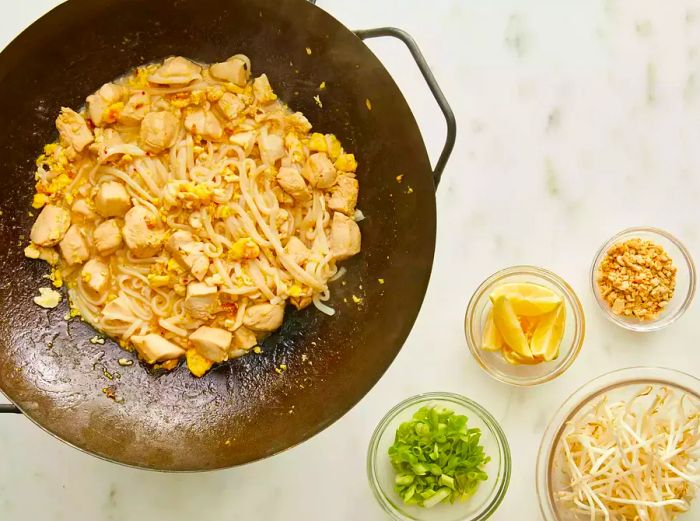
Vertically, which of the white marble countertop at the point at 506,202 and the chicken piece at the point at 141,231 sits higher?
the chicken piece at the point at 141,231

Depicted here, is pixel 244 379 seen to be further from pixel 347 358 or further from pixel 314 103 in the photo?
pixel 314 103

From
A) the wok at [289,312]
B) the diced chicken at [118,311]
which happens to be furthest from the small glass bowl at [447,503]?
the diced chicken at [118,311]

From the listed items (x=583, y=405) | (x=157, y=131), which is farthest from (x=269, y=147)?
(x=583, y=405)

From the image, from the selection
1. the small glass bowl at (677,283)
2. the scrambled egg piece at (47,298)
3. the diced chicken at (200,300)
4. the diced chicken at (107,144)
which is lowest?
the small glass bowl at (677,283)

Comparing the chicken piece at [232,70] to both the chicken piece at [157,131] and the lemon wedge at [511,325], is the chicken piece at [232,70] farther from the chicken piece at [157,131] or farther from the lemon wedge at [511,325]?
the lemon wedge at [511,325]

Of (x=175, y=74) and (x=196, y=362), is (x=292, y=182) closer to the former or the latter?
(x=175, y=74)

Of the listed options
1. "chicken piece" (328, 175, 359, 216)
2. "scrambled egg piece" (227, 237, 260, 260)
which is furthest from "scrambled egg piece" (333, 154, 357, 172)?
"scrambled egg piece" (227, 237, 260, 260)

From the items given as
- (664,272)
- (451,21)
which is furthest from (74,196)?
(664,272)
